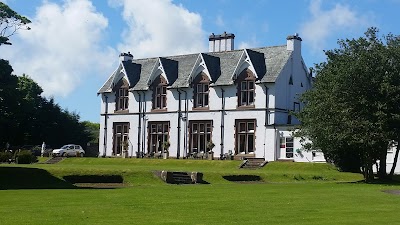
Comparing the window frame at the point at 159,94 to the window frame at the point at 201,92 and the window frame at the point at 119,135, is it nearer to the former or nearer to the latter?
the window frame at the point at 201,92

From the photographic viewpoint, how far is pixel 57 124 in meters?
85.9

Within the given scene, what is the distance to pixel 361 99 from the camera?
40.0m

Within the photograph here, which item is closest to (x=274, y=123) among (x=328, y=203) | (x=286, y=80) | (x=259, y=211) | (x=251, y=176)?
(x=286, y=80)

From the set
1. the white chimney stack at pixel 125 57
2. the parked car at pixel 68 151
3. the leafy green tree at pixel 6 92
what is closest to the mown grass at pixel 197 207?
the leafy green tree at pixel 6 92

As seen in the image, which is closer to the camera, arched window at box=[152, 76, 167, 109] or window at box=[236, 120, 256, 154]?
window at box=[236, 120, 256, 154]

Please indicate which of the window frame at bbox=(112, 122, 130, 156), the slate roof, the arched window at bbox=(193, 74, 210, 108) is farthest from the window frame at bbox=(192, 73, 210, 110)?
the window frame at bbox=(112, 122, 130, 156)

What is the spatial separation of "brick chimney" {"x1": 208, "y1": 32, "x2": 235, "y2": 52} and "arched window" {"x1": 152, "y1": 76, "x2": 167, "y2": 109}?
22.8 feet

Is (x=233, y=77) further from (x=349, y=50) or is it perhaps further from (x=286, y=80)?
(x=349, y=50)

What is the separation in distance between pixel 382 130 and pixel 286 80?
2375 cm

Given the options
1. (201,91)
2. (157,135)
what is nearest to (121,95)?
(157,135)

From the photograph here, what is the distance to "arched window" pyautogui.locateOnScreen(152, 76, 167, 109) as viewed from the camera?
68688 millimetres

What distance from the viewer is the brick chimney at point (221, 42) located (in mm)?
69375

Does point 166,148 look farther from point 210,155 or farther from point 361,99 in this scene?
point 361,99

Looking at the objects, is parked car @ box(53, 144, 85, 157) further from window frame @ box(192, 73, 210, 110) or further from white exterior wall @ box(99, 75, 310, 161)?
window frame @ box(192, 73, 210, 110)
